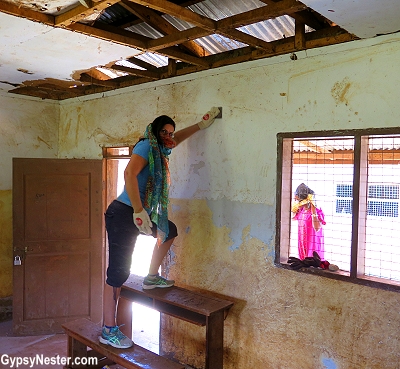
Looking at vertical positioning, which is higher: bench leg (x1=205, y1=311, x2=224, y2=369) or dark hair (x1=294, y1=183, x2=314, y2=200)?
dark hair (x1=294, y1=183, x2=314, y2=200)

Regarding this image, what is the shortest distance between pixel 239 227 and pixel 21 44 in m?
2.02

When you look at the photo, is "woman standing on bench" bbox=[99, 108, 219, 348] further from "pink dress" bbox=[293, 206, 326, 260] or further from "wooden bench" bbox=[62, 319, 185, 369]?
"pink dress" bbox=[293, 206, 326, 260]

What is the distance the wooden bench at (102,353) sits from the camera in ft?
8.33

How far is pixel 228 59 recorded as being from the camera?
3.02m

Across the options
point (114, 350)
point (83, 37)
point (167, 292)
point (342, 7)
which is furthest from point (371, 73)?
point (114, 350)

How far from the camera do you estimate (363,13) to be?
6.43ft

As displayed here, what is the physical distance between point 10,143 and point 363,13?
4.01m

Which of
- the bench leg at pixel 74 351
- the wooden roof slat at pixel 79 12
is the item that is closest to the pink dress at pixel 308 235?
the bench leg at pixel 74 351

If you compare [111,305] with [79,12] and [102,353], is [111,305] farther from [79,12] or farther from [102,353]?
[79,12]

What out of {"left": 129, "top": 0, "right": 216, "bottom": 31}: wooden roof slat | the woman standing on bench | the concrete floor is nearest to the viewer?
{"left": 129, "top": 0, "right": 216, "bottom": 31}: wooden roof slat

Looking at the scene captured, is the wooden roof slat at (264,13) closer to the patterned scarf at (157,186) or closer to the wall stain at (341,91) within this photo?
the wall stain at (341,91)

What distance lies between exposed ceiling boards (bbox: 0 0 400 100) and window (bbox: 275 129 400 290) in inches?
25.7

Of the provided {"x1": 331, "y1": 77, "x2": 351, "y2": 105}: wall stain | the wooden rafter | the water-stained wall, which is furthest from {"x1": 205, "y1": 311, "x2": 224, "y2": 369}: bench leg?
the wooden rafter

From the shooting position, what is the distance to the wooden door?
4.08 m
